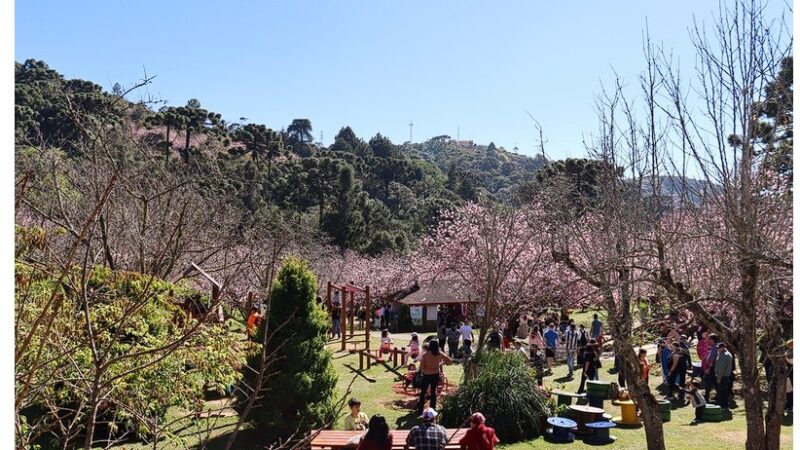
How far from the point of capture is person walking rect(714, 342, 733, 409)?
12609mm

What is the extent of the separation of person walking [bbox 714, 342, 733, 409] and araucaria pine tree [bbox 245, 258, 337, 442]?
291 inches

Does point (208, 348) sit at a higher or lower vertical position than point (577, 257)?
lower

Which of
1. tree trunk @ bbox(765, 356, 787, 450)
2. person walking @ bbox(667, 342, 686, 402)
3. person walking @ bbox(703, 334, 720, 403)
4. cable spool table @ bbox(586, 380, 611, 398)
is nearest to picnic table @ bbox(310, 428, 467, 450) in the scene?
tree trunk @ bbox(765, 356, 787, 450)

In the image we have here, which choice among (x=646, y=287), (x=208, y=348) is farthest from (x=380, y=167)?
(x=208, y=348)

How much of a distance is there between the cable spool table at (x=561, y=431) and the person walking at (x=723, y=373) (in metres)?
3.74

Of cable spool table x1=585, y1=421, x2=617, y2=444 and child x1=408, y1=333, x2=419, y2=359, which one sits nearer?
cable spool table x1=585, y1=421, x2=617, y2=444

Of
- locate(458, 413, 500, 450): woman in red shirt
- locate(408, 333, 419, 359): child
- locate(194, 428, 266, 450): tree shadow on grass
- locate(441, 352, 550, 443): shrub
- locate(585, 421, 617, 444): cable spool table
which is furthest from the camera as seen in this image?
locate(408, 333, 419, 359): child

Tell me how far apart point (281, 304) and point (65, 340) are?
620cm

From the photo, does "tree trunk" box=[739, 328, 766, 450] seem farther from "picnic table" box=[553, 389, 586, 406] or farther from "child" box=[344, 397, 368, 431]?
"picnic table" box=[553, 389, 586, 406]

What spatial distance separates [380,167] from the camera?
7194 cm

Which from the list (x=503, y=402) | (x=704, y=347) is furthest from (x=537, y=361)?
(x=503, y=402)

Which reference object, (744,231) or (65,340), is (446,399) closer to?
(744,231)

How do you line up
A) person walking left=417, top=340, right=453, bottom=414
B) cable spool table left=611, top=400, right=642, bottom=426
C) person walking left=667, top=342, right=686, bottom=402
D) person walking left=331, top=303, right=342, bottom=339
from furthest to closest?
person walking left=331, top=303, right=342, bottom=339 → person walking left=667, top=342, right=686, bottom=402 → cable spool table left=611, top=400, right=642, bottom=426 → person walking left=417, top=340, right=453, bottom=414

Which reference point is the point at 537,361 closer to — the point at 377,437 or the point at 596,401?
the point at 596,401
